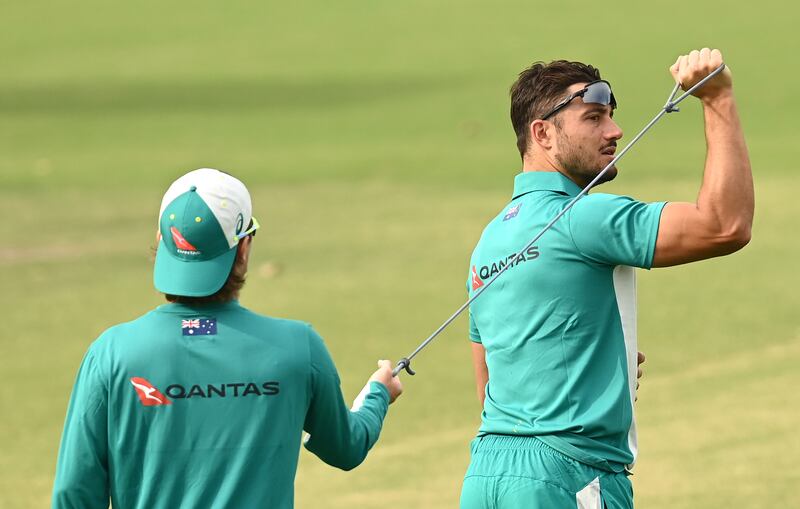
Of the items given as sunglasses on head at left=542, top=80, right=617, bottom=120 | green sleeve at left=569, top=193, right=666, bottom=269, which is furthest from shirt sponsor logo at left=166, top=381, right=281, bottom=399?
sunglasses on head at left=542, top=80, right=617, bottom=120

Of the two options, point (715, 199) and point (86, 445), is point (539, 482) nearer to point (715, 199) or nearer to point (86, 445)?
point (715, 199)

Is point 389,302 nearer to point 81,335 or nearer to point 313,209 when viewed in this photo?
point 81,335

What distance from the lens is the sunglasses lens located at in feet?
15.8

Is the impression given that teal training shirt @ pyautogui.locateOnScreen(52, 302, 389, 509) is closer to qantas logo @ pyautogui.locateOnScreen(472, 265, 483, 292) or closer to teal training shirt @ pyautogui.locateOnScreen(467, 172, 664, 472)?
teal training shirt @ pyautogui.locateOnScreen(467, 172, 664, 472)

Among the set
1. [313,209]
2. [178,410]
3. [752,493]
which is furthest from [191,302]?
[313,209]

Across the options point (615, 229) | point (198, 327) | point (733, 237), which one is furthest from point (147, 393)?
point (733, 237)

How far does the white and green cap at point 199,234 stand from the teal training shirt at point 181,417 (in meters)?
0.09

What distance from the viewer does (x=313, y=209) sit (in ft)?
56.7

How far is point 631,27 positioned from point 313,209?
1209 cm

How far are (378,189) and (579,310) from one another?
1378 centimetres

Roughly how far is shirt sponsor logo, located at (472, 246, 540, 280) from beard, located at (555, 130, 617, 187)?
0.35 m

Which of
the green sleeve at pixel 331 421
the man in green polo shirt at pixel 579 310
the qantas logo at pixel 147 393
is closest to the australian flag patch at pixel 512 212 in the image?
the man in green polo shirt at pixel 579 310

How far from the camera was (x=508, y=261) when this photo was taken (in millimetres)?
4609

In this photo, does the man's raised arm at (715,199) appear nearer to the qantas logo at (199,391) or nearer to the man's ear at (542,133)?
the man's ear at (542,133)
